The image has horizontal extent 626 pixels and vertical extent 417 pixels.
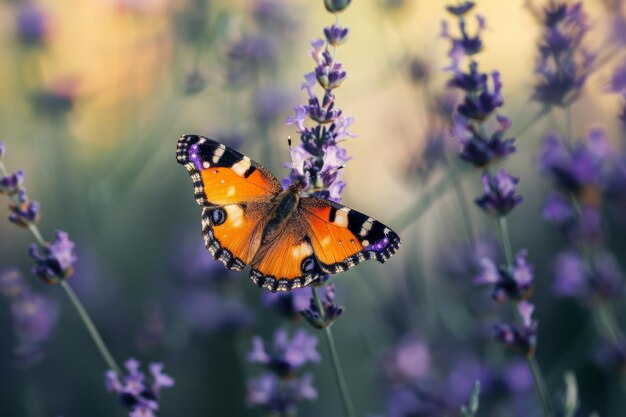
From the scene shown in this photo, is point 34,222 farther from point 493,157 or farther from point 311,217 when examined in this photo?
point 493,157

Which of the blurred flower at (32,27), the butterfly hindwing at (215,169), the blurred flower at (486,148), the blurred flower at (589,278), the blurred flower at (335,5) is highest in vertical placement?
the blurred flower at (32,27)

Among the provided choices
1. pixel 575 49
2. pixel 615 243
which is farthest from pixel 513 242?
pixel 575 49

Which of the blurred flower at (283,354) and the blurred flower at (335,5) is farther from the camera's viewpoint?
the blurred flower at (283,354)

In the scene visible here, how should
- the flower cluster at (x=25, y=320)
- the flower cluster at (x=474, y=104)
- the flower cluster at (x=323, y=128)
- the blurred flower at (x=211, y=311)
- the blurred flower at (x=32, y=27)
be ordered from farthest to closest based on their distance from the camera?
the blurred flower at (x=32, y=27), the blurred flower at (x=211, y=311), the flower cluster at (x=25, y=320), the flower cluster at (x=474, y=104), the flower cluster at (x=323, y=128)

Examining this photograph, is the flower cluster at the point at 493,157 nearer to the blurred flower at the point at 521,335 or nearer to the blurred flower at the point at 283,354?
the blurred flower at the point at 521,335

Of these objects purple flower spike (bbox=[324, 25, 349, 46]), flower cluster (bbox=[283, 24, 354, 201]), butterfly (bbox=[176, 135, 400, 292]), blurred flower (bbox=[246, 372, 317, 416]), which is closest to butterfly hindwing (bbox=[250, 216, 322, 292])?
butterfly (bbox=[176, 135, 400, 292])

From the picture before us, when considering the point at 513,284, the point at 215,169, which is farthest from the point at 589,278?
the point at 215,169

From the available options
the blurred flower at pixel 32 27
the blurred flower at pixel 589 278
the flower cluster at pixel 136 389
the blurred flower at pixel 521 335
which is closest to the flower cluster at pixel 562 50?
the blurred flower at pixel 589 278

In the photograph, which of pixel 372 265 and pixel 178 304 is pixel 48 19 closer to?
pixel 178 304

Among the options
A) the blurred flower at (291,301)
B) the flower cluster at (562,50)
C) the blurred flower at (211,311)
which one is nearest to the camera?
the blurred flower at (291,301)
